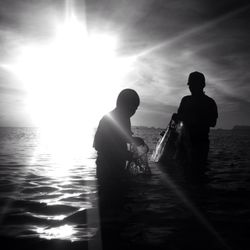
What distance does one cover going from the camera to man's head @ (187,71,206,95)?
7.77m

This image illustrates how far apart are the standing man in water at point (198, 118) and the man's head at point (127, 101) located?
1913 millimetres

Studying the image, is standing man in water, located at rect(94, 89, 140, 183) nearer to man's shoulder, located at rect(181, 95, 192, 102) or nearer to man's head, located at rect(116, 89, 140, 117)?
man's head, located at rect(116, 89, 140, 117)

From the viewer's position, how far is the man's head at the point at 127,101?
6348 mm

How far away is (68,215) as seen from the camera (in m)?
5.36

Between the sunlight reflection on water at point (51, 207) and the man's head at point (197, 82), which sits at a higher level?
the man's head at point (197, 82)

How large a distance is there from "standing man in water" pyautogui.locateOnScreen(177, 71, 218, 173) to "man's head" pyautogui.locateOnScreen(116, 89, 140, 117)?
6.28 ft

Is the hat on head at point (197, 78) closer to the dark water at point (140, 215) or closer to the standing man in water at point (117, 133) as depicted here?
the standing man in water at point (117, 133)

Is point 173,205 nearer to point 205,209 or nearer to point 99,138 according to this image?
point 205,209

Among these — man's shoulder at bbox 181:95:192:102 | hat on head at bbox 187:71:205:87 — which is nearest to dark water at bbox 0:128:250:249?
man's shoulder at bbox 181:95:192:102

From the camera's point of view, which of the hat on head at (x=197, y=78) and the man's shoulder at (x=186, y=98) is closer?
the hat on head at (x=197, y=78)

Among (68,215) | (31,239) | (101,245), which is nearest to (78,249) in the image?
(101,245)

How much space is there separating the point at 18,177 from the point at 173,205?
19.9 feet

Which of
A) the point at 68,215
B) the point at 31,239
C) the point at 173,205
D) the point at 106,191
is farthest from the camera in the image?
the point at 106,191

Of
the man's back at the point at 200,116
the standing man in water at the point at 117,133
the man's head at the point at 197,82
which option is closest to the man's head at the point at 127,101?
the standing man in water at the point at 117,133
